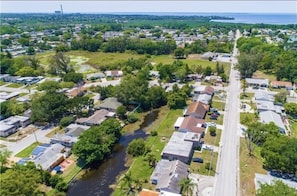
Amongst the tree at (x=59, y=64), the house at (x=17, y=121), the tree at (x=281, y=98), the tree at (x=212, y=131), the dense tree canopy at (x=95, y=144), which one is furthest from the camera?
the tree at (x=59, y=64)

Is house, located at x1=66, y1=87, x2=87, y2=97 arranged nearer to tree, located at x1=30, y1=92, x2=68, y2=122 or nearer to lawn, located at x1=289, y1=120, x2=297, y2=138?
tree, located at x1=30, y1=92, x2=68, y2=122

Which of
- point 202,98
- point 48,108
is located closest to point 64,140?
point 48,108

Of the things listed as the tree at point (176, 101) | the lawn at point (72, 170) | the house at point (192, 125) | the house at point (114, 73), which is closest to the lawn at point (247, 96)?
the tree at point (176, 101)

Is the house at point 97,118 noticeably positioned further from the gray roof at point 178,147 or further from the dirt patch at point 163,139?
the gray roof at point 178,147

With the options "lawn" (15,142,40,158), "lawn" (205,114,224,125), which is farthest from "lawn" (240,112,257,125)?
"lawn" (15,142,40,158)

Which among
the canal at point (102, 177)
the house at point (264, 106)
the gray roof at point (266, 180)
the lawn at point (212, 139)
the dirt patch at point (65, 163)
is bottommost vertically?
the canal at point (102, 177)

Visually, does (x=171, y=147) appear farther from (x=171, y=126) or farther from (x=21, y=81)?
(x=21, y=81)

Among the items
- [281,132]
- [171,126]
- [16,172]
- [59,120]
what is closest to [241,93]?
[281,132]
